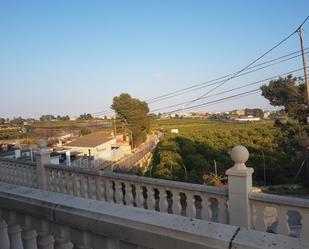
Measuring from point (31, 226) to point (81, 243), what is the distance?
447 millimetres

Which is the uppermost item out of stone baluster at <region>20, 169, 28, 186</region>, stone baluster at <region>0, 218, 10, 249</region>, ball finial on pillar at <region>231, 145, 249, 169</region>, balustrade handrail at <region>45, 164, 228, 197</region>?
ball finial on pillar at <region>231, 145, 249, 169</region>

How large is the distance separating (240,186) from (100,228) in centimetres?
294

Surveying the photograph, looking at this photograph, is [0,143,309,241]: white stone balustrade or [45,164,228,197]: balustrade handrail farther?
[45,164,228,197]: balustrade handrail

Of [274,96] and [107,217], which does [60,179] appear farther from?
[274,96]

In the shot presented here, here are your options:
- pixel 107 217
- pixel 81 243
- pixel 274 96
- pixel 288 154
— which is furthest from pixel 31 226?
pixel 274 96

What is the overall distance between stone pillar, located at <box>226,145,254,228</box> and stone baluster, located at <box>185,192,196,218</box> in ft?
2.20

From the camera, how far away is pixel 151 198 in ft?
18.1

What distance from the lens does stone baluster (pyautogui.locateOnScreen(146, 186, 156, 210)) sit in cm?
549

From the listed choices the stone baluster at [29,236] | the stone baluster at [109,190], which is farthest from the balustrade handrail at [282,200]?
the stone baluster at [109,190]

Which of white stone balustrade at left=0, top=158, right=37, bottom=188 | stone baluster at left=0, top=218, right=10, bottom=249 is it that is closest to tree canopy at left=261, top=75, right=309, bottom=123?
white stone balustrade at left=0, top=158, right=37, bottom=188

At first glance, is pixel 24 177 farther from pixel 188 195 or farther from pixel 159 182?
pixel 188 195

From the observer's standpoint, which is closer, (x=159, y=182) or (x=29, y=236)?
(x=29, y=236)

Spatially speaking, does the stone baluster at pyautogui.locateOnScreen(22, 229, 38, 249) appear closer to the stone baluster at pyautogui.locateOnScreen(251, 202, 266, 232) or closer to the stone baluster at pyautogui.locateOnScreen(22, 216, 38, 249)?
the stone baluster at pyautogui.locateOnScreen(22, 216, 38, 249)

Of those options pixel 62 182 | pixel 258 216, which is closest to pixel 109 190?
pixel 62 182
